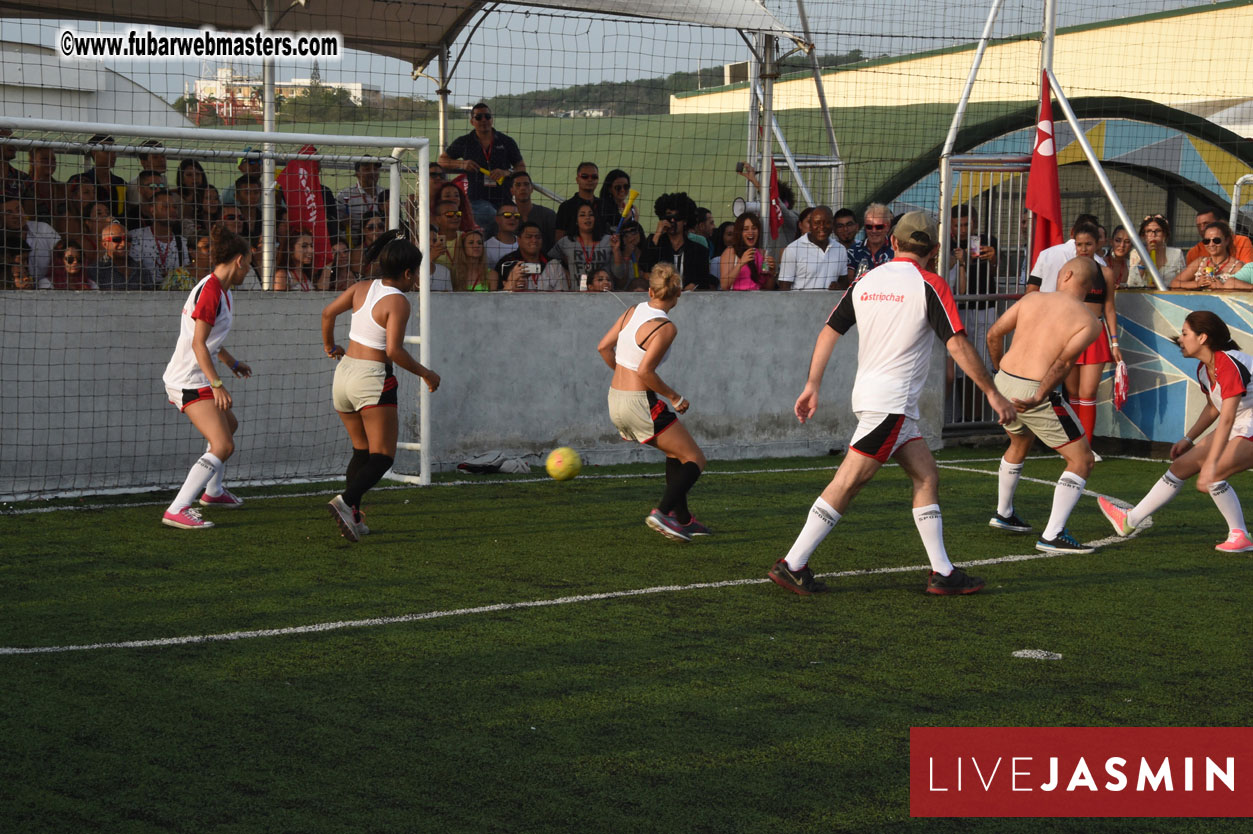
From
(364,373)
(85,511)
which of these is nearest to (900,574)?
(364,373)

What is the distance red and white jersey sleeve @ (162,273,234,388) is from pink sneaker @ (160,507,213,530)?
2.83ft

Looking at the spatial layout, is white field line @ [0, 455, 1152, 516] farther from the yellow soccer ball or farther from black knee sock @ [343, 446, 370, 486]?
black knee sock @ [343, 446, 370, 486]

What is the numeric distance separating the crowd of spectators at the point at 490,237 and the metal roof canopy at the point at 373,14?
1.22m

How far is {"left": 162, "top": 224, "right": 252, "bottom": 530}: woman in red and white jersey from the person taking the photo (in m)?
8.90

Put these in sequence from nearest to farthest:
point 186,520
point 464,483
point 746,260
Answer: point 186,520 → point 464,483 → point 746,260

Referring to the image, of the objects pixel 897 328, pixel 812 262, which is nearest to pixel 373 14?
pixel 812 262

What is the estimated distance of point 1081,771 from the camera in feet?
15.2

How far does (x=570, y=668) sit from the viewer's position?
18.9ft

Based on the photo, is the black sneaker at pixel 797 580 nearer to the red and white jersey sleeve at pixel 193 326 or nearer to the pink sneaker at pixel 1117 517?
the pink sneaker at pixel 1117 517

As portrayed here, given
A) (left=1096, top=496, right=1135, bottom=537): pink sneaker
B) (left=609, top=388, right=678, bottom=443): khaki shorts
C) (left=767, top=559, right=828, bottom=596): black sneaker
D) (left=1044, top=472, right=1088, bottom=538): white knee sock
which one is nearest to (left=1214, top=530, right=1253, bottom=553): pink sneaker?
(left=1096, top=496, right=1135, bottom=537): pink sneaker

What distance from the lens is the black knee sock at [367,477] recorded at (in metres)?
8.41

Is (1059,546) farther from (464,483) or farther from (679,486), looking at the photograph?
(464,483)

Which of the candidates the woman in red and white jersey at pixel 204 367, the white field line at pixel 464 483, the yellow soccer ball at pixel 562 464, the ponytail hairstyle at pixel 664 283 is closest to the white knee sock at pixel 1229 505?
the white field line at pixel 464 483

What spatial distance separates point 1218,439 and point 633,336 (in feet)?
11.9
